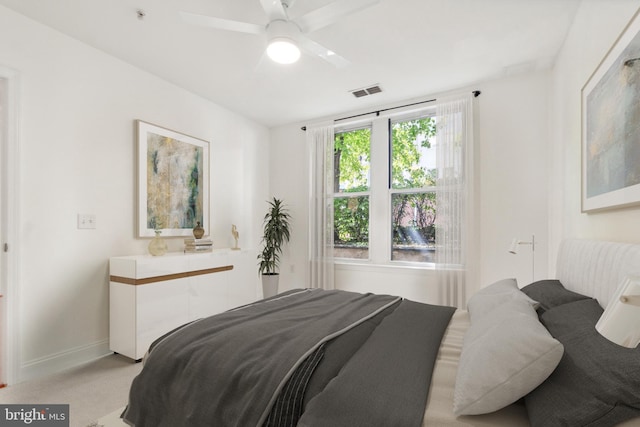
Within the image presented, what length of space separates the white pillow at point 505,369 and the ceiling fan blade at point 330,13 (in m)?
1.75

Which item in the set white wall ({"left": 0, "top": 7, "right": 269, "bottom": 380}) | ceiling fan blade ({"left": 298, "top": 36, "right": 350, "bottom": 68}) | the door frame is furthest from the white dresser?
ceiling fan blade ({"left": 298, "top": 36, "right": 350, "bottom": 68})

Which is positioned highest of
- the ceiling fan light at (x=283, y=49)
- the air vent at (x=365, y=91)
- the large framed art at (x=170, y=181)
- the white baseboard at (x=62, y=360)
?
the air vent at (x=365, y=91)

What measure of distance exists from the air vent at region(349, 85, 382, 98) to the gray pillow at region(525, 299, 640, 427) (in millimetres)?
3110

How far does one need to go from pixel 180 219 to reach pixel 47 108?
1484mm

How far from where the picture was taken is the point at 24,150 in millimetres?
2350

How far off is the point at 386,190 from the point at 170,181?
2583mm

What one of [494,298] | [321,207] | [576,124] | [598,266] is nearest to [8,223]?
[321,207]

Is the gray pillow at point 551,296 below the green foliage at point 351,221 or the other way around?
below

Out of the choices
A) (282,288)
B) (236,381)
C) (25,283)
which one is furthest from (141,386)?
(282,288)

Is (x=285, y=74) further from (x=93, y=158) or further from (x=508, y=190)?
(x=508, y=190)

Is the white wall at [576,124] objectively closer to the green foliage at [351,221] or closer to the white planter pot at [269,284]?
the green foliage at [351,221]

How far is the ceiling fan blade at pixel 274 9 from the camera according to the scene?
190 centimetres

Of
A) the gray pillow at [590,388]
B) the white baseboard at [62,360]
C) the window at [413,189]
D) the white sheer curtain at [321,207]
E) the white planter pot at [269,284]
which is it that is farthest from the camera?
the white planter pot at [269,284]
